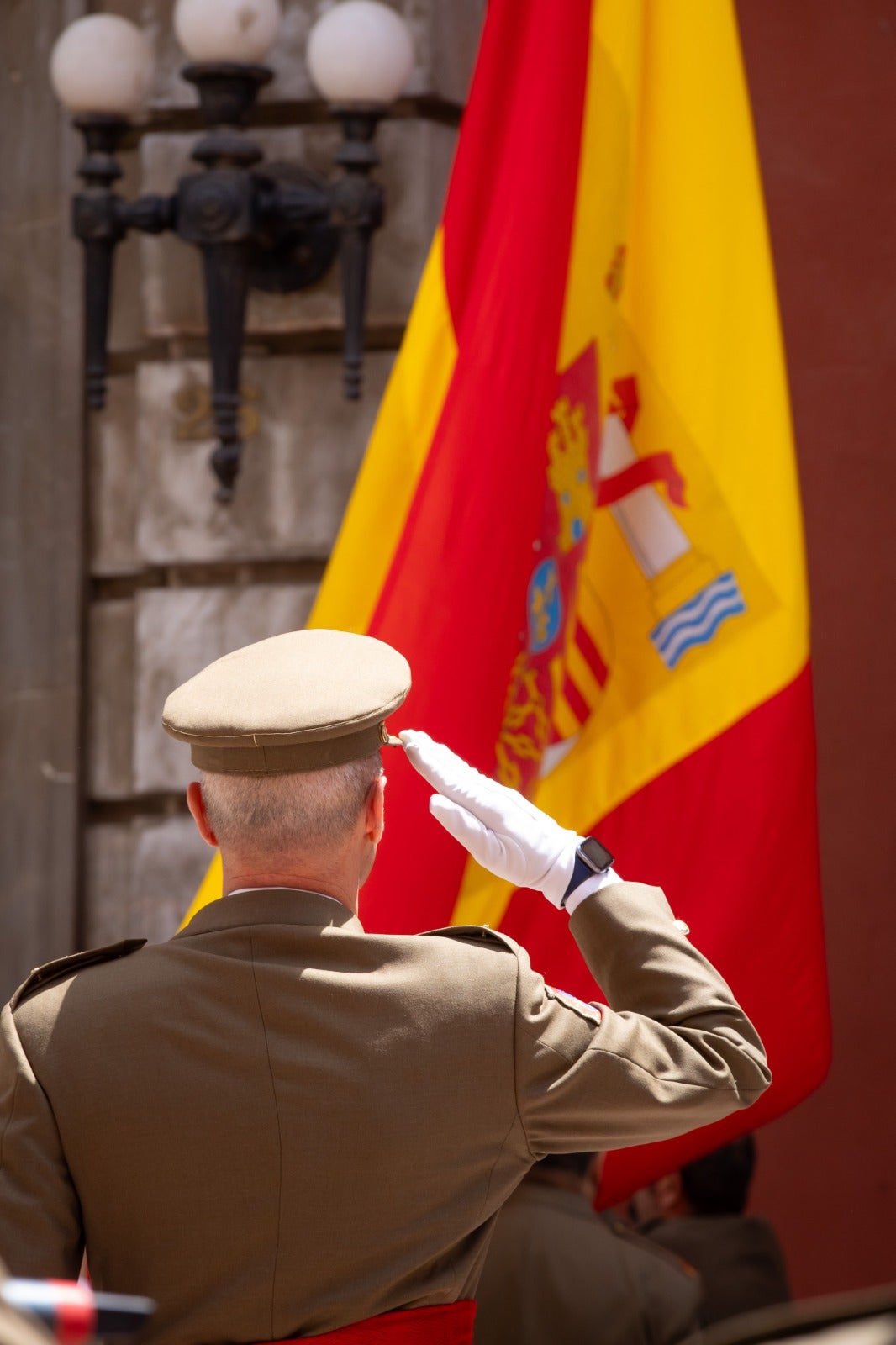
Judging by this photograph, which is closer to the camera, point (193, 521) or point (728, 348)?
point (728, 348)

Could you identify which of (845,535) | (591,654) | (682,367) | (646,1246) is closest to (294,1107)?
(646,1246)

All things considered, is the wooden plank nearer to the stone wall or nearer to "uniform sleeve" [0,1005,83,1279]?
the stone wall

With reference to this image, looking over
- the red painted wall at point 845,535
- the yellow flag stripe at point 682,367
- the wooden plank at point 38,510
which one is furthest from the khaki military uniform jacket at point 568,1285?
the wooden plank at point 38,510

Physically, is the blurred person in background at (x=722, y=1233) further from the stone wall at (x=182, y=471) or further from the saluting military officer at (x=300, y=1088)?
the saluting military officer at (x=300, y=1088)

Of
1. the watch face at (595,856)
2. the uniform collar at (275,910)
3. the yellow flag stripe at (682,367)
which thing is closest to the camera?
the uniform collar at (275,910)

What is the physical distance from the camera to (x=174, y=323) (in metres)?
3.36

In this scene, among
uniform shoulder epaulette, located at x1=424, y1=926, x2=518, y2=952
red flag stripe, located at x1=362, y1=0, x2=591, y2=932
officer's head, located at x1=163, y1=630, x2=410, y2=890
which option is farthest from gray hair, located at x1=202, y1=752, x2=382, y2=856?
red flag stripe, located at x1=362, y1=0, x2=591, y2=932

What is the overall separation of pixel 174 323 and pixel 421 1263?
214 cm

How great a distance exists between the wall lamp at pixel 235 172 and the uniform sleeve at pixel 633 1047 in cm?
172

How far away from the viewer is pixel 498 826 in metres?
1.78

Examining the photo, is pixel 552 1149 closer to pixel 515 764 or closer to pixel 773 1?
pixel 515 764

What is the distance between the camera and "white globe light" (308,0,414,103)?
3045 millimetres

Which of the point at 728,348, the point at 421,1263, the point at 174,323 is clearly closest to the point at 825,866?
the point at 728,348

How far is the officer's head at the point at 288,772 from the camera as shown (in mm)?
1640
